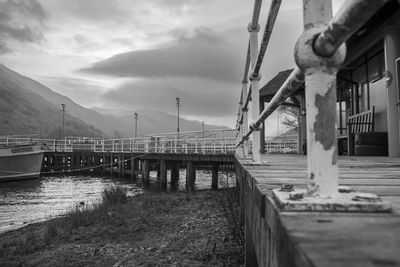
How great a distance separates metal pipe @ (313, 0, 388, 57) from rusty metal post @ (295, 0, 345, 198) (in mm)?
65

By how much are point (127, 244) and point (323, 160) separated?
210 inches

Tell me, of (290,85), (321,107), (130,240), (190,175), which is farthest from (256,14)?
(190,175)

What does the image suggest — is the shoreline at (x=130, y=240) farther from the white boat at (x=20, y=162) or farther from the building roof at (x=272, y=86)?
the white boat at (x=20, y=162)

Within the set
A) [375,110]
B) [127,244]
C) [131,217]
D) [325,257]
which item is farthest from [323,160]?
[375,110]

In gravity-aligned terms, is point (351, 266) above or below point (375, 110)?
below

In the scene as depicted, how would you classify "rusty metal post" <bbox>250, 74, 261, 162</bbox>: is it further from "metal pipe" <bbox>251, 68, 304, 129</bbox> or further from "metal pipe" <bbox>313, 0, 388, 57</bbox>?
"metal pipe" <bbox>313, 0, 388, 57</bbox>

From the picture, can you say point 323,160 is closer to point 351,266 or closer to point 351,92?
point 351,266

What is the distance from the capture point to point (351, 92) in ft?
33.1

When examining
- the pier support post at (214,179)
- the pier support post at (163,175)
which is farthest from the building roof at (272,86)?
the pier support post at (163,175)

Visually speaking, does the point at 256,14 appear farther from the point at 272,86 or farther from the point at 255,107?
the point at 272,86

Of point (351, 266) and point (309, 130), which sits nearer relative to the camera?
point (351, 266)

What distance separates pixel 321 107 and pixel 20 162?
24.4m

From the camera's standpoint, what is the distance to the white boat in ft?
69.5

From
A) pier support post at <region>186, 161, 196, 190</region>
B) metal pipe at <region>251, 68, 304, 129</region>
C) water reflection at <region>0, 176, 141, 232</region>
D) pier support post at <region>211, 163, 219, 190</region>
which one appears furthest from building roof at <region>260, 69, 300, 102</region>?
metal pipe at <region>251, 68, 304, 129</region>
